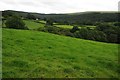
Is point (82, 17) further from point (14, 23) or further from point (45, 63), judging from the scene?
point (45, 63)

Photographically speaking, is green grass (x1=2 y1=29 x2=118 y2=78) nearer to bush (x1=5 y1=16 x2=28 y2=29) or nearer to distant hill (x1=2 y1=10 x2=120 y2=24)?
bush (x1=5 y1=16 x2=28 y2=29)

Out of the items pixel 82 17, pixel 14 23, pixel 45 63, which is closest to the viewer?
pixel 45 63

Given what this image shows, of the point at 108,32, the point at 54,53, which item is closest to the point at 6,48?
the point at 54,53

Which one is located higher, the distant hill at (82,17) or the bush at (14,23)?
the distant hill at (82,17)

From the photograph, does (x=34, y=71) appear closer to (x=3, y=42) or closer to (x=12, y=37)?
(x=3, y=42)

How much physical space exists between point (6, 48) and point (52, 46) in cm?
529

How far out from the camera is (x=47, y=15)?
88875 millimetres

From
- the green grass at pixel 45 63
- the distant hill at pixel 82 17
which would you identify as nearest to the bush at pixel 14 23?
the distant hill at pixel 82 17

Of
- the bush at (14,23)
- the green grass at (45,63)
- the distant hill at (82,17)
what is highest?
the distant hill at (82,17)

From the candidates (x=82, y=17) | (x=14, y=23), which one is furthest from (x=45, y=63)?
(x=82, y=17)

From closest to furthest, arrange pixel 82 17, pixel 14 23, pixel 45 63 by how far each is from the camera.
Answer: pixel 45 63 < pixel 14 23 < pixel 82 17

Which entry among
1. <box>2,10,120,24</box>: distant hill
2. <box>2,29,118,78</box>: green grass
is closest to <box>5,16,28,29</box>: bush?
<box>2,10,120,24</box>: distant hill

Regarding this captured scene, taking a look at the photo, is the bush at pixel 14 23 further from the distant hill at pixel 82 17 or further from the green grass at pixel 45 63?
the green grass at pixel 45 63

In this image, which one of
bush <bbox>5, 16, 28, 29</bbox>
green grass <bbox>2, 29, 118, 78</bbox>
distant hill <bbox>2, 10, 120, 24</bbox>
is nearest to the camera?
green grass <bbox>2, 29, 118, 78</bbox>
